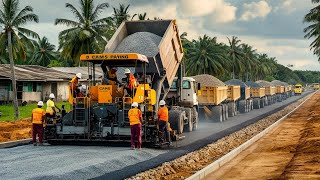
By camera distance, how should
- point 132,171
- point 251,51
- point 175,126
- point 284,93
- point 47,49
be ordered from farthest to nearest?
point 251,51, point 47,49, point 284,93, point 175,126, point 132,171

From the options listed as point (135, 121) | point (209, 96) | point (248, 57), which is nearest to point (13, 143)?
point (135, 121)

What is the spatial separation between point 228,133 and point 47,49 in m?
61.5

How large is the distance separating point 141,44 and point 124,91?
2.29m

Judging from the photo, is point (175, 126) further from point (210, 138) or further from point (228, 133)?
point (228, 133)

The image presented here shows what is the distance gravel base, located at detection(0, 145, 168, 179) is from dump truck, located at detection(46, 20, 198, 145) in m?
0.54

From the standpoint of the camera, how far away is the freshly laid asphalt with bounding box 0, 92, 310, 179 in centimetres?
1189

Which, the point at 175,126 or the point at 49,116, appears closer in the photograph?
the point at 49,116

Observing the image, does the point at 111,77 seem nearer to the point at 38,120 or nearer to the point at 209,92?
the point at 38,120

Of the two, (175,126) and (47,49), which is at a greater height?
(47,49)

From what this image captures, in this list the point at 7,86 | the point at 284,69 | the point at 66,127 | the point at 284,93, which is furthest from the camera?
the point at 284,69

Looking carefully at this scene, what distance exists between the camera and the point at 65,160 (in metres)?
13.7

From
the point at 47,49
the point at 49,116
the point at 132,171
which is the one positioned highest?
the point at 47,49

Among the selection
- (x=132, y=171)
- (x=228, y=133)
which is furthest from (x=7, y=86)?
(x=132, y=171)

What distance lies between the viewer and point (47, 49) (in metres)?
80.9
